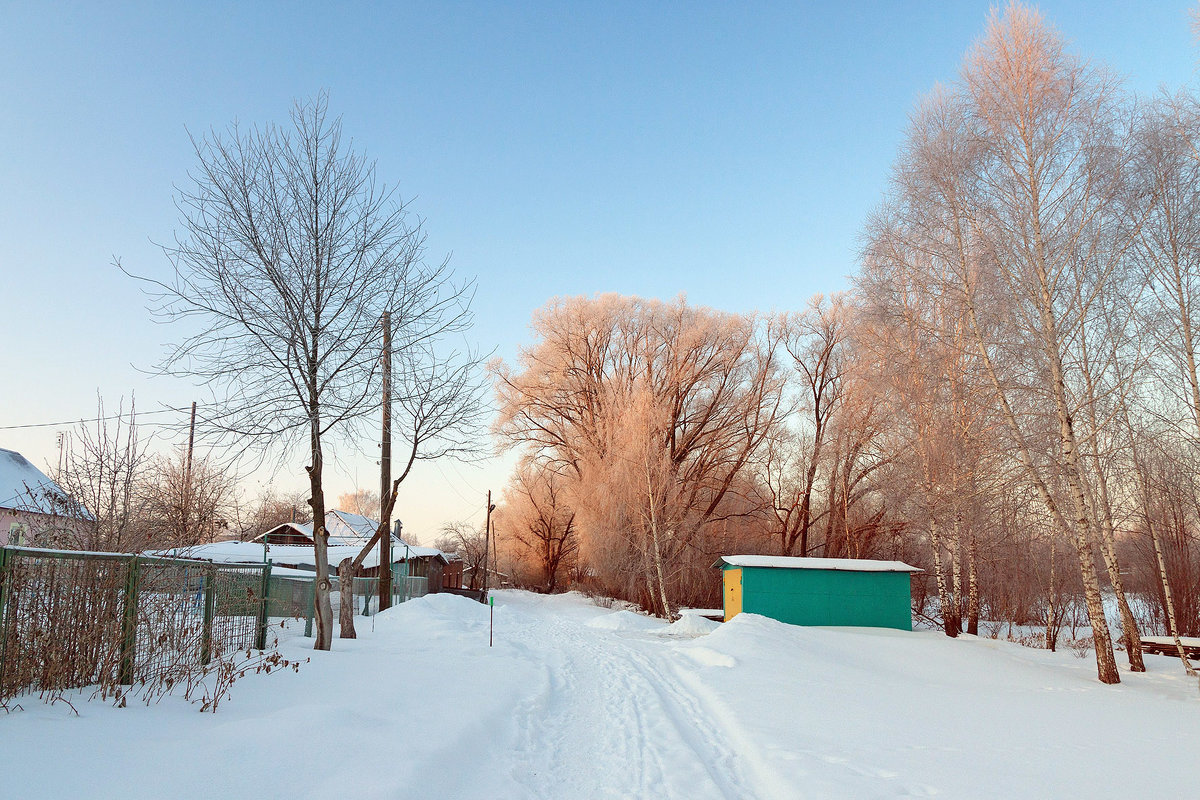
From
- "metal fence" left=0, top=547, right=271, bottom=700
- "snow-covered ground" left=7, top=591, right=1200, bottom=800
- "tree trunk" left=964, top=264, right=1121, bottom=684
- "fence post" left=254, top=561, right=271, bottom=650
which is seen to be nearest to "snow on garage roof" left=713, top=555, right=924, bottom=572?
"tree trunk" left=964, top=264, right=1121, bottom=684

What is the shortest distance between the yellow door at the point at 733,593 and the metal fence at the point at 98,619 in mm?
17821

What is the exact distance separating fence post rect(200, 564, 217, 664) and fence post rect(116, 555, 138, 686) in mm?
1537

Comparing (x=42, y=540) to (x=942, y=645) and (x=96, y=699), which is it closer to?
(x=96, y=699)

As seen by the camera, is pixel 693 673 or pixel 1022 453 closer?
pixel 693 673

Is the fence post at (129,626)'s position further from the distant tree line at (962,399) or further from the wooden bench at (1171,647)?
the wooden bench at (1171,647)

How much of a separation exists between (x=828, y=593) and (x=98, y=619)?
807 inches

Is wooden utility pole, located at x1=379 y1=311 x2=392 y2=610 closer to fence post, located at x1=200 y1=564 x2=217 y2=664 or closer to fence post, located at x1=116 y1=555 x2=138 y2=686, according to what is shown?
fence post, located at x1=200 y1=564 x2=217 y2=664

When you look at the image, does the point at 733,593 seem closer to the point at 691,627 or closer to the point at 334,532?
the point at 691,627

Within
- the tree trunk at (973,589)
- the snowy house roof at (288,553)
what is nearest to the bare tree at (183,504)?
the snowy house roof at (288,553)

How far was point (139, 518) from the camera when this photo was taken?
9633 millimetres

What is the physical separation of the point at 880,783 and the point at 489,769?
3.18 meters

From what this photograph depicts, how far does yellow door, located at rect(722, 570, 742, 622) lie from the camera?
894 inches

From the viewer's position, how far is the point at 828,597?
22000mm

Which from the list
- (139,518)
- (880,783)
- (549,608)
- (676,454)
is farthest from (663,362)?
(880,783)
